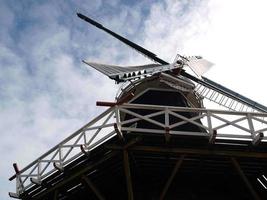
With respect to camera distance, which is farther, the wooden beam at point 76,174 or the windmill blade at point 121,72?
the windmill blade at point 121,72

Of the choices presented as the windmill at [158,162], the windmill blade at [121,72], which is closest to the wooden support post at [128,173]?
the windmill at [158,162]

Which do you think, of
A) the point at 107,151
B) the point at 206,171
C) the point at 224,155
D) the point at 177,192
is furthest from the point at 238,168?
the point at 107,151

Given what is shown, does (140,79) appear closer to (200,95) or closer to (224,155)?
(200,95)

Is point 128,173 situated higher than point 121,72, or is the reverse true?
point 121,72

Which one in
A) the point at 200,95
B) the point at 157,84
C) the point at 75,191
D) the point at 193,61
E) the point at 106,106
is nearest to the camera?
the point at 106,106

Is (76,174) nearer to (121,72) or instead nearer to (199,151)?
(199,151)

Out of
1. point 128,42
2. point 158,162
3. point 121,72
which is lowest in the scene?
point 158,162

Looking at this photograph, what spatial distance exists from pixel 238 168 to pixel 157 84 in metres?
5.69

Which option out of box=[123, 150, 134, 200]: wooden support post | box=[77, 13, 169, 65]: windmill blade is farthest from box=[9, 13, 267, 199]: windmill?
box=[77, 13, 169, 65]: windmill blade

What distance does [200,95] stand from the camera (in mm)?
15641

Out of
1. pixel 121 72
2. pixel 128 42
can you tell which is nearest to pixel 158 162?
pixel 121 72

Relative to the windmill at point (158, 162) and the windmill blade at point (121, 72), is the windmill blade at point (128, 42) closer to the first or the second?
the windmill blade at point (121, 72)

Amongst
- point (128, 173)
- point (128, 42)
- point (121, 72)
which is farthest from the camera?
point (128, 42)

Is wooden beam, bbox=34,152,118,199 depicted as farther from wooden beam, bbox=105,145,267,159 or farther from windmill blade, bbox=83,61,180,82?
windmill blade, bbox=83,61,180,82
